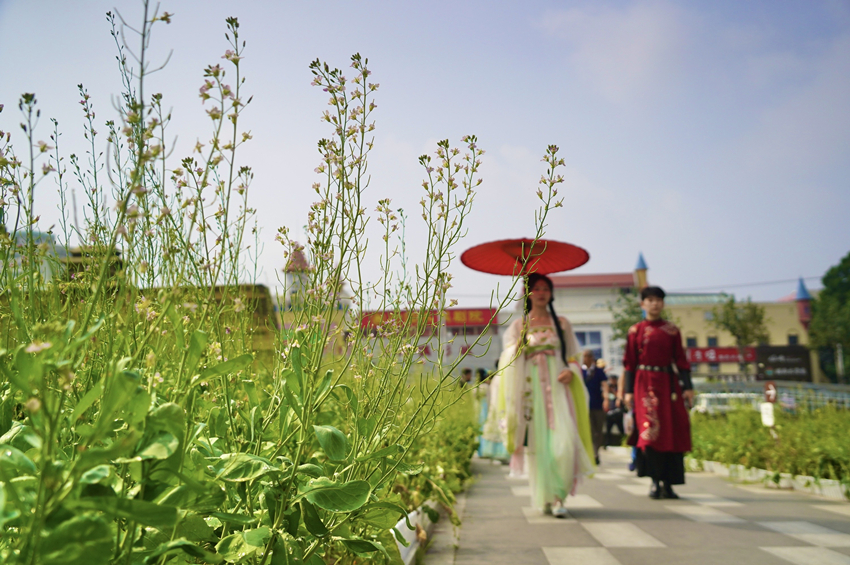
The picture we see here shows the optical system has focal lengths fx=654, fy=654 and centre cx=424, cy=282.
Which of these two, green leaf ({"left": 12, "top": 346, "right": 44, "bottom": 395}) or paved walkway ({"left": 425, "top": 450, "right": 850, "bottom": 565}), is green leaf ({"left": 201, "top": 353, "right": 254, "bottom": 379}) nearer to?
green leaf ({"left": 12, "top": 346, "right": 44, "bottom": 395})

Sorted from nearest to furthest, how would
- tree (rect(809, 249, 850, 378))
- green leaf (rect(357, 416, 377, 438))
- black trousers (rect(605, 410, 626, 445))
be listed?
1. green leaf (rect(357, 416, 377, 438))
2. black trousers (rect(605, 410, 626, 445))
3. tree (rect(809, 249, 850, 378))

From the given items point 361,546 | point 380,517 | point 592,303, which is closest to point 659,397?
point 380,517

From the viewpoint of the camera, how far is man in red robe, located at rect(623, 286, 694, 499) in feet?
19.6

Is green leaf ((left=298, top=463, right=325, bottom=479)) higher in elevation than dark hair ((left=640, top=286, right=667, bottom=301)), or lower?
lower

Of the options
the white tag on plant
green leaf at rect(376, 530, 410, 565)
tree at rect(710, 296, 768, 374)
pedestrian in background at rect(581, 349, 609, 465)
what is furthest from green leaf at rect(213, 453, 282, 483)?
tree at rect(710, 296, 768, 374)

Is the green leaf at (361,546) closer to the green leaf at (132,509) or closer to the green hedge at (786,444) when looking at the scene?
the green leaf at (132,509)

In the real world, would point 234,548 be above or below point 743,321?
below

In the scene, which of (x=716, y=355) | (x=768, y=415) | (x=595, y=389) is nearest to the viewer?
(x=768, y=415)

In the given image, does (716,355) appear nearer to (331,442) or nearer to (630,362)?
(630,362)

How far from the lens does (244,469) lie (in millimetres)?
1265

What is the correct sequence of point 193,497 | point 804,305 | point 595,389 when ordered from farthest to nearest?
point 804,305 < point 595,389 < point 193,497

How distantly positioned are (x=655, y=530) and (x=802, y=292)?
7228cm

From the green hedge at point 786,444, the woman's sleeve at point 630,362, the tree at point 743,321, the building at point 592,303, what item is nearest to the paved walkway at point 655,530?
the green hedge at point 786,444

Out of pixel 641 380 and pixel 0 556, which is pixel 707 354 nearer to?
pixel 641 380
